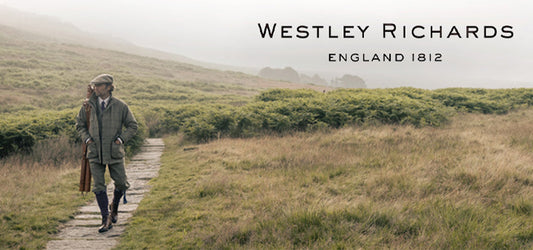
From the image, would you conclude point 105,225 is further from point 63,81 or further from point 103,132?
point 63,81

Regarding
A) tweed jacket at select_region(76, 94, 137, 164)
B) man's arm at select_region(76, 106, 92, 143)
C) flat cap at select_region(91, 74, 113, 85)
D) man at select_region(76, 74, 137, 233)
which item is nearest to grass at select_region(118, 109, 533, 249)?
man at select_region(76, 74, 137, 233)

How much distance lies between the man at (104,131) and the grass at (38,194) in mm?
1114

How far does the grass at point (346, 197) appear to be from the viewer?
449 cm

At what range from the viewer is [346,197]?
6.08m

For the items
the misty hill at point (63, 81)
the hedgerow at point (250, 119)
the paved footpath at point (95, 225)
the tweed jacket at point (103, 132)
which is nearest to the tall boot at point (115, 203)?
the paved footpath at point (95, 225)

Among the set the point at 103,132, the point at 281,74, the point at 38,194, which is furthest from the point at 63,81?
the point at 281,74

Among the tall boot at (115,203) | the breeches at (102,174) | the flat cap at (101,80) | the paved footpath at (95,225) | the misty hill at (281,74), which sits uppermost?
the misty hill at (281,74)

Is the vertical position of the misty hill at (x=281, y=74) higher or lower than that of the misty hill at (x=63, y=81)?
higher

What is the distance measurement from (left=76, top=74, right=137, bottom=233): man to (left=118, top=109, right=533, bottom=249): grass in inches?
38.9

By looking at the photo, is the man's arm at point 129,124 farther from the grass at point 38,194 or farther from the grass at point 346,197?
the grass at point 38,194

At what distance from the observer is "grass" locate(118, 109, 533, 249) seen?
4.49 m

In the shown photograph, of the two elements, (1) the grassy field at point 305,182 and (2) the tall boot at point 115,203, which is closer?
Answer: (1) the grassy field at point 305,182

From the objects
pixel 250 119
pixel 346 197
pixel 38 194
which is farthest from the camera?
pixel 250 119

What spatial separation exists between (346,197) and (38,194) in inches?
251
